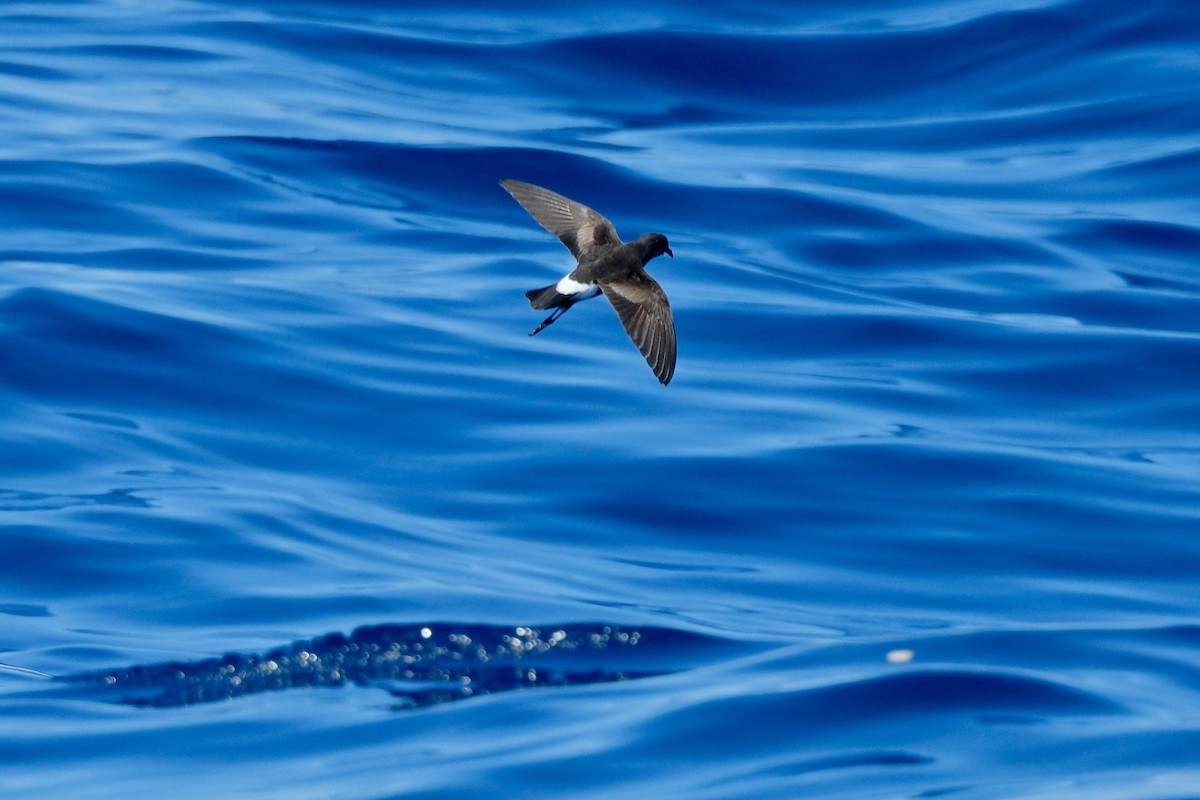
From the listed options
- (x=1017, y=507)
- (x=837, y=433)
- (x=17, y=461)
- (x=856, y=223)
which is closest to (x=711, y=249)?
(x=856, y=223)

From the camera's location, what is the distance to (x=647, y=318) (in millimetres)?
6363

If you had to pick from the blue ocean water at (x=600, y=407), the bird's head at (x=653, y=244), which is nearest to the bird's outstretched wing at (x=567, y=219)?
the bird's head at (x=653, y=244)

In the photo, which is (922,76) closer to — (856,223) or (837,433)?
(856,223)

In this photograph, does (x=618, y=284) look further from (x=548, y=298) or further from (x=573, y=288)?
(x=548, y=298)

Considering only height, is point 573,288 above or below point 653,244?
below

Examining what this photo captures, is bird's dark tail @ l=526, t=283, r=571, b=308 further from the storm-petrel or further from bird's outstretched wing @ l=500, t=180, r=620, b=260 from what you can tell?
bird's outstretched wing @ l=500, t=180, r=620, b=260

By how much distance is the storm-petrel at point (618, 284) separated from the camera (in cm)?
617

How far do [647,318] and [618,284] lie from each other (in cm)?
33

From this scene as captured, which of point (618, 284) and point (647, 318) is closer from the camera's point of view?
point (647, 318)

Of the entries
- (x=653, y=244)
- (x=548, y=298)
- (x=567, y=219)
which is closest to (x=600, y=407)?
(x=567, y=219)

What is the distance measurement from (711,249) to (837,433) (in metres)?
3.17

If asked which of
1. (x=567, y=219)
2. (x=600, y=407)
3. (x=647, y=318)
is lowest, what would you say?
(x=600, y=407)

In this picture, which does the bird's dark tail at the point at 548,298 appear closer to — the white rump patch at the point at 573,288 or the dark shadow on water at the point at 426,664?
the white rump patch at the point at 573,288

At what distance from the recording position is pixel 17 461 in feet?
28.1
